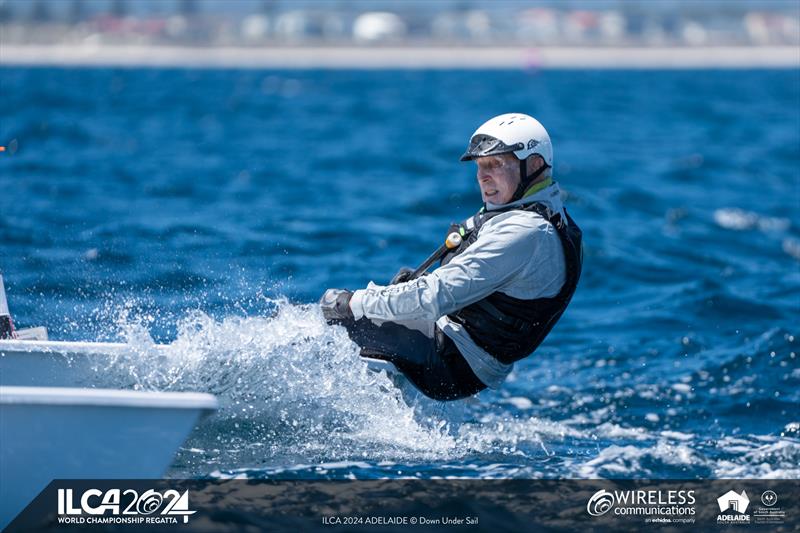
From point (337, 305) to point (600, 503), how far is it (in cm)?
160

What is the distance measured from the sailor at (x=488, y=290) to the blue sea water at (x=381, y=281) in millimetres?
256

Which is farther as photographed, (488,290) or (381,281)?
(381,281)

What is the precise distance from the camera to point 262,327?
19.1 ft

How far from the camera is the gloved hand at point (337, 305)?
5.51 metres

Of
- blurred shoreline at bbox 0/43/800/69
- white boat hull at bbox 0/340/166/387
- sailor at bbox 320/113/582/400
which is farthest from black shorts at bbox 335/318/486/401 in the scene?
blurred shoreline at bbox 0/43/800/69

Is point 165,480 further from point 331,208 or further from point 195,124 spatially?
point 195,124

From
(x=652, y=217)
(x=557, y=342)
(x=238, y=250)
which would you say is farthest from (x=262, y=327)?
(x=652, y=217)

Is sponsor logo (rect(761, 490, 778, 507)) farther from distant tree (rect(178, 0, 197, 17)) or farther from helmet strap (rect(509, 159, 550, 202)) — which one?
distant tree (rect(178, 0, 197, 17))

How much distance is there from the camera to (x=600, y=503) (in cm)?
521

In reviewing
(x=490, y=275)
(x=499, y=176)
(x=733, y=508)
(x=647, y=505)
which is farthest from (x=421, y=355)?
(x=733, y=508)

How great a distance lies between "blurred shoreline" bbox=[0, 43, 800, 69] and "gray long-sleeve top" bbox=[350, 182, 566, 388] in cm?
9557

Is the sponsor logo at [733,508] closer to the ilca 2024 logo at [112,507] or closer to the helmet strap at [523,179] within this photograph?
the helmet strap at [523,179]

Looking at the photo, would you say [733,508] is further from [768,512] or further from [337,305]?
[337,305]

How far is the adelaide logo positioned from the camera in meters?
5.14
